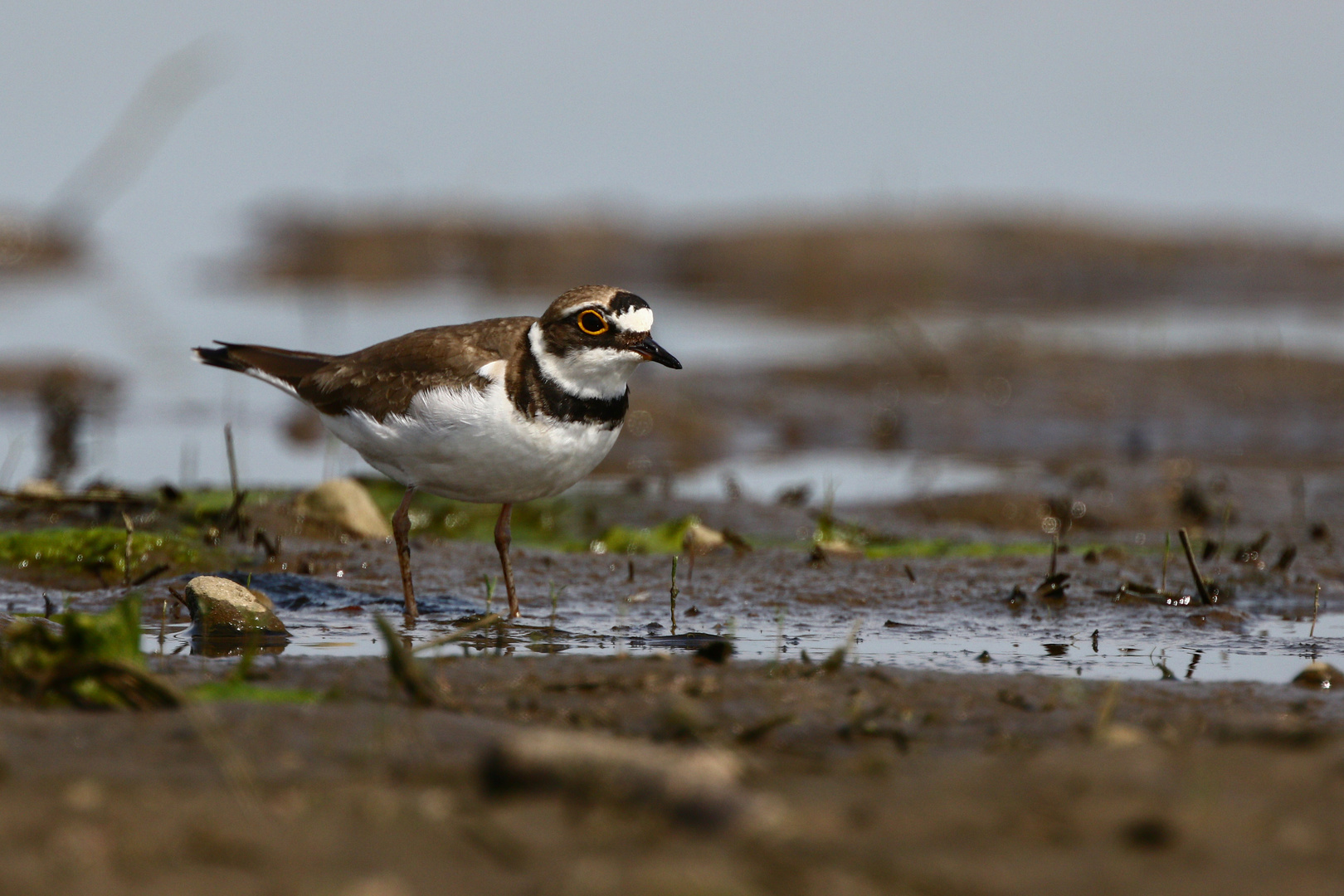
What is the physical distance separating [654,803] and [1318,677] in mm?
3020

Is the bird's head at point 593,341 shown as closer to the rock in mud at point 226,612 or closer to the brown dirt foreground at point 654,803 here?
the rock in mud at point 226,612

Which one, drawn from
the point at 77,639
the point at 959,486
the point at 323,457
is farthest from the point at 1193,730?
the point at 323,457

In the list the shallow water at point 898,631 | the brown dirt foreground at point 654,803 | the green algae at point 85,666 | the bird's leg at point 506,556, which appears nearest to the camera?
the brown dirt foreground at point 654,803

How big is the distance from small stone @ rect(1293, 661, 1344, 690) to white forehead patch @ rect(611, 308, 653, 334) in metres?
2.81

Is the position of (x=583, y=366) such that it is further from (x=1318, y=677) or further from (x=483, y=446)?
(x=1318, y=677)

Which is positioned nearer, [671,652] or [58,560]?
[671,652]

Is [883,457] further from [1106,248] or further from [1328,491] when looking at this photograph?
[1106,248]

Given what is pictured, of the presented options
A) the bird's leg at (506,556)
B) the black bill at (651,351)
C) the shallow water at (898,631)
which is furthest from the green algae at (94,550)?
the black bill at (651,351)

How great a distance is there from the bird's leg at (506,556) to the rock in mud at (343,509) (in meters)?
1.56

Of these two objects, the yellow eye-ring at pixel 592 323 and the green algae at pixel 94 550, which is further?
the green algae at pixel 94 550

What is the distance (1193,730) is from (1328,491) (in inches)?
282

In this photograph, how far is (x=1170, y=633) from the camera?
6.39 meters

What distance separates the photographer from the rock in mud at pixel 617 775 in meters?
3.15

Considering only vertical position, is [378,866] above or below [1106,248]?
below
